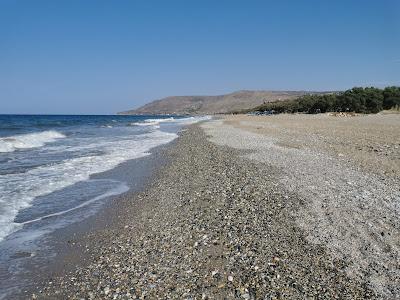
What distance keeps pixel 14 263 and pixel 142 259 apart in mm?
2327

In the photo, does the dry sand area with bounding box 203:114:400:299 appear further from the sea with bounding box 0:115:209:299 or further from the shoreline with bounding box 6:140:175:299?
the sea with bounding box 0:115:209:299

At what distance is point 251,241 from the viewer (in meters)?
6.71

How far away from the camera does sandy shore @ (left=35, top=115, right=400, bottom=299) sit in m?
5.23

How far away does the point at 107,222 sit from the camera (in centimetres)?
867

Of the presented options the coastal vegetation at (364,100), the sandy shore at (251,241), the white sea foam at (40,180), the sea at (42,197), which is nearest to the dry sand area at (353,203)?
the sandy shore at (251,241)

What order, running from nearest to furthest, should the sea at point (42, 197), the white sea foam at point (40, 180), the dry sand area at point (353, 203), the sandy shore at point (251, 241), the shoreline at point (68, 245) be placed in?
the sandy shore at point (251, 241), the dry sand area at point (353, 203), the shoreline at point (68, 245), the sea at point (42, 197), the white sea foam at point (40, 180)

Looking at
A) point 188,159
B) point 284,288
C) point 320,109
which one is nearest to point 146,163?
point 188,159

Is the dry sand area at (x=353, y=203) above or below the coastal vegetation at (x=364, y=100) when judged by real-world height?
below

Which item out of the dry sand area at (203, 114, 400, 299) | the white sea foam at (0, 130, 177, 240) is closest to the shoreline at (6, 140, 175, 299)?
the white sea foam at (0, 130, 177, 240)

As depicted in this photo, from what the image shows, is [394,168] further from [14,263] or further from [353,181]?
[14,263]

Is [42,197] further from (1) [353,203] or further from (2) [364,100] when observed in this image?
(2) [364,100]

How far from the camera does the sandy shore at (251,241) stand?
5227 mm

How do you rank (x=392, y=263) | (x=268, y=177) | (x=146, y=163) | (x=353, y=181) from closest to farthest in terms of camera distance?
(x=392, y=263) → (x=353, y=181) → (x=268, y=177) → (x=146, y=163)

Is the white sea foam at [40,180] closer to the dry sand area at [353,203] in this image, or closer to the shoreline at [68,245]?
the shoreline at [68,245]
